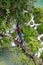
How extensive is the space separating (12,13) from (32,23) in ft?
3.85

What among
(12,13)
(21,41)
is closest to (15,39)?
(21,41)

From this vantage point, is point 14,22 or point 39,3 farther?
point 39,3

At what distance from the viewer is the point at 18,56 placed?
7.99m

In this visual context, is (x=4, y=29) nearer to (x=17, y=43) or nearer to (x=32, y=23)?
(x=17, y=43)

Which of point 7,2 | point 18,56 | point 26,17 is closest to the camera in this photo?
point 18,56

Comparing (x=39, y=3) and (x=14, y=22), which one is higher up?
(x=14, y=22)

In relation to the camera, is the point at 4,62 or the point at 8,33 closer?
the point at 4,62

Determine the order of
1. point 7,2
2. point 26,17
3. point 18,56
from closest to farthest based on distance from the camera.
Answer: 1. point 18,56
2. point 7,2
3. point 26,17

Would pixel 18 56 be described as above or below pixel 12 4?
below

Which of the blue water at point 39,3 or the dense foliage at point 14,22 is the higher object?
the dense foliage at point 14,22

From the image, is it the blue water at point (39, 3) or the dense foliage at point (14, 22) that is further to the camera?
the blue water at point (39, 3)

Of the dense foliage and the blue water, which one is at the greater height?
the dense foliage

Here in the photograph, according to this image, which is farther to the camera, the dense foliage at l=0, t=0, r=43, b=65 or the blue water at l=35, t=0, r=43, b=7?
the blue water at l=35, t=0, r=43, b=7

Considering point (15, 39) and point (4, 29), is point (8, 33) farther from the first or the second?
point (4, 29)
